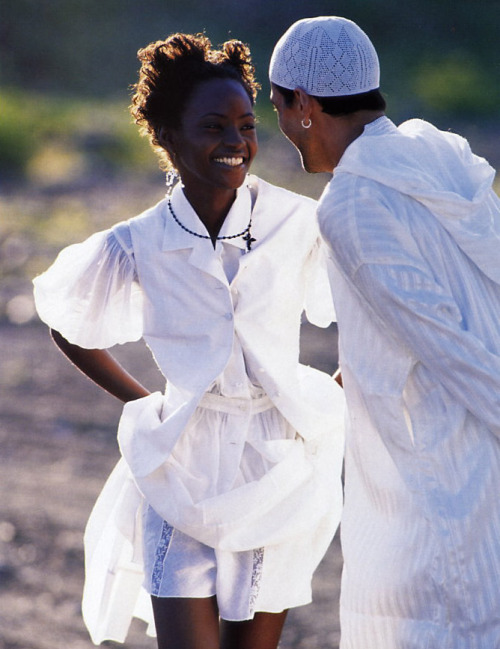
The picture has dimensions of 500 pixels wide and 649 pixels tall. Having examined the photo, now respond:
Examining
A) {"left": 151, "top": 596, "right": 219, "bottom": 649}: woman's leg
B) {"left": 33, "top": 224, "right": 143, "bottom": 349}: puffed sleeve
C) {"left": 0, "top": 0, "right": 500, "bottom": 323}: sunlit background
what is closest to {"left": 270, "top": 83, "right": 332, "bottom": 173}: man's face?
{"left": 33, "top": 224, "right": 143, "bottom": 349}: puffed sleeve

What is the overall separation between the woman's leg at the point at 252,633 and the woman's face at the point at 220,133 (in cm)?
107

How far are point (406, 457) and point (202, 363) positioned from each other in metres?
0.62

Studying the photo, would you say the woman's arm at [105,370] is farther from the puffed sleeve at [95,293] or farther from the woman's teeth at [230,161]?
the woman's teeth at [230,161]

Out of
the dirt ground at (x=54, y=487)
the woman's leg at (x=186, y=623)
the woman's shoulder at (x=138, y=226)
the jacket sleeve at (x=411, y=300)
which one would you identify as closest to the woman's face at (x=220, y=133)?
the woman's shoulder at (x=138, y=226)

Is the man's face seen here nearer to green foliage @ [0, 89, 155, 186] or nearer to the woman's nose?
the woman's nose

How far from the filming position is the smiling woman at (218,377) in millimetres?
3355

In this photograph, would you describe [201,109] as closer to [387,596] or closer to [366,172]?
[366,172]

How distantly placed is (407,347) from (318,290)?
70cm

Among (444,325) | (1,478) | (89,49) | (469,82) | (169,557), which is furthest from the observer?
(89,49)

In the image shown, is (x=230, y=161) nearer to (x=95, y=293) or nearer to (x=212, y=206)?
(x=212, y=206)

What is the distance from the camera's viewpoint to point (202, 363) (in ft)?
11.1

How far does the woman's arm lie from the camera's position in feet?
12.5

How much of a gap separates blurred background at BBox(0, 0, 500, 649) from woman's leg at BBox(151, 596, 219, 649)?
165cm

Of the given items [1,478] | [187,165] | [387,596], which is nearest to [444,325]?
[387,596]
